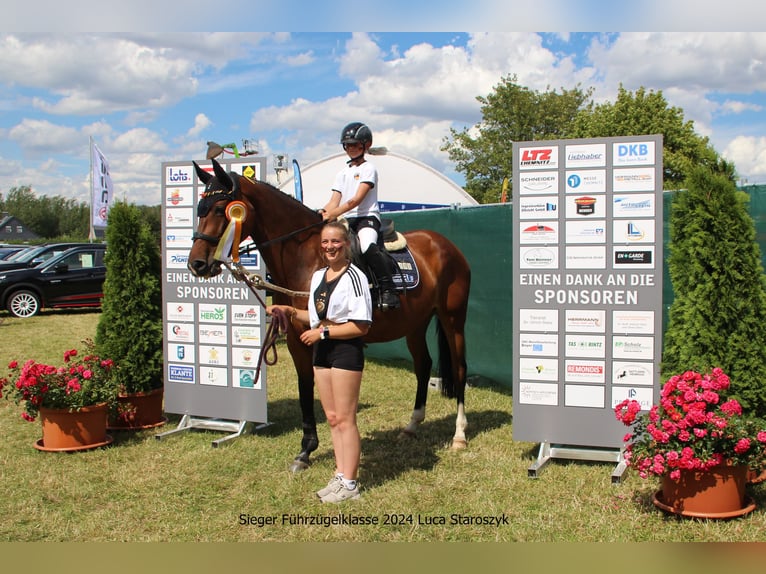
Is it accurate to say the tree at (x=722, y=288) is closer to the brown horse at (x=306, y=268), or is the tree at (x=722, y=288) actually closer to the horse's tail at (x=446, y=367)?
the brown horse at (x=306, y=268)

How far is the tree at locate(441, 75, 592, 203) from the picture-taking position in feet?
124

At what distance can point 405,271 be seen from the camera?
5.82 meters

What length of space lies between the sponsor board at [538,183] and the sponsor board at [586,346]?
3.87 ft

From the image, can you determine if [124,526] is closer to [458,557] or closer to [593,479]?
[458,557]

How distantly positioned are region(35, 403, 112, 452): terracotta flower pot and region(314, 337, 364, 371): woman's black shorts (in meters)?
2.70

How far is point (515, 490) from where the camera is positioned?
4.75 m

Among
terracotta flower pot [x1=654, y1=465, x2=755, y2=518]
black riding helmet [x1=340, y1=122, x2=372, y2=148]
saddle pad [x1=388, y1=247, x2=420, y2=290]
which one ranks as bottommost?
terracotta flower pot [x1=654, y1=465, x2=755, y2=518]

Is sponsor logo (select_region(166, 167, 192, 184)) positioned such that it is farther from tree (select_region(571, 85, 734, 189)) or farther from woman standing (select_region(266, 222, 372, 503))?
tree (select_region(571, 85, 734, 189))

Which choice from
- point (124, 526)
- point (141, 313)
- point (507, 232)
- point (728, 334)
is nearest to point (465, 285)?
point (507, 232)

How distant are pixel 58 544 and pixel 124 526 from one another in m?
0.40

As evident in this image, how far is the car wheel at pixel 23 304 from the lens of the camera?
16531 mm

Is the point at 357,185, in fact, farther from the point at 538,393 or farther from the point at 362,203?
the point at 538,393

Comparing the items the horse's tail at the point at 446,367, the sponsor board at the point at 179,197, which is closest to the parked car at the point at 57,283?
the sponsor board at the point at 179,197

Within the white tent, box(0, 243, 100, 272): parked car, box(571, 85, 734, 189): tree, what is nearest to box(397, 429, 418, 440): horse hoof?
the white tent
